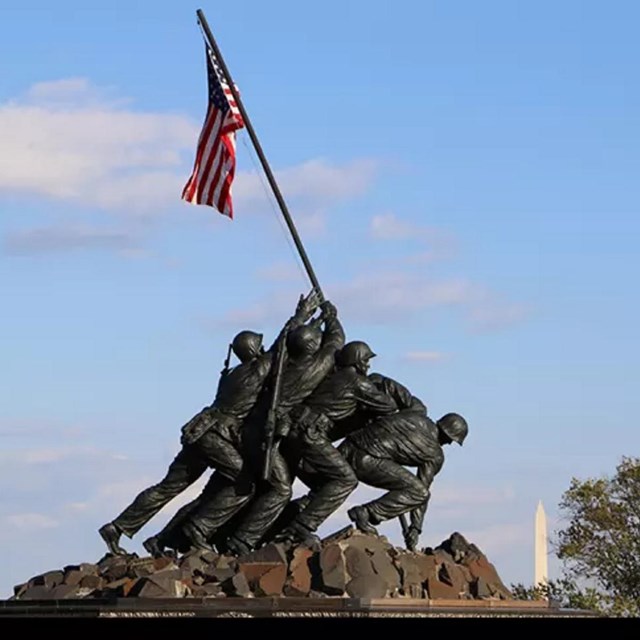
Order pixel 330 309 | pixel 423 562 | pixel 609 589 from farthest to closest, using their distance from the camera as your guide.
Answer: pixel 609 589, pixel 330 309, pixel 423 562

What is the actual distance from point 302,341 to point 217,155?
3.11m

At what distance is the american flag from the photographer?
2447cm

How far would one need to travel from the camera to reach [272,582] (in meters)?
20.9

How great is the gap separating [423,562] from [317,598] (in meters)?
1.71

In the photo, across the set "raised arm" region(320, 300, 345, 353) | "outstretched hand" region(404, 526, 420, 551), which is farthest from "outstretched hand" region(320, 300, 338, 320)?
"outstretched hand" region(404, 526, 420, 551)

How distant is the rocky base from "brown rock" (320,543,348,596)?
0.4 inches

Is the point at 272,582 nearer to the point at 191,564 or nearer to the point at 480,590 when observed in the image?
the point at 191,564

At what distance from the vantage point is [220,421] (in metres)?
22.6

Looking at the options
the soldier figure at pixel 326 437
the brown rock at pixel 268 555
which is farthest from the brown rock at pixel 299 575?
the soldier figure at pixel 326 437

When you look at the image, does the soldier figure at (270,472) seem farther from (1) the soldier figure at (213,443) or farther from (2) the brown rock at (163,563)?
(2) the brown rock at (163,563)

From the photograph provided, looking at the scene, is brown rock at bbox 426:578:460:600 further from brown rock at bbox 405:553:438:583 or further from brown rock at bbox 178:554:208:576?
brown rock at bbox 178:554:208:576

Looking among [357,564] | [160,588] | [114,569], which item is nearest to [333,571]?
[357,564]
